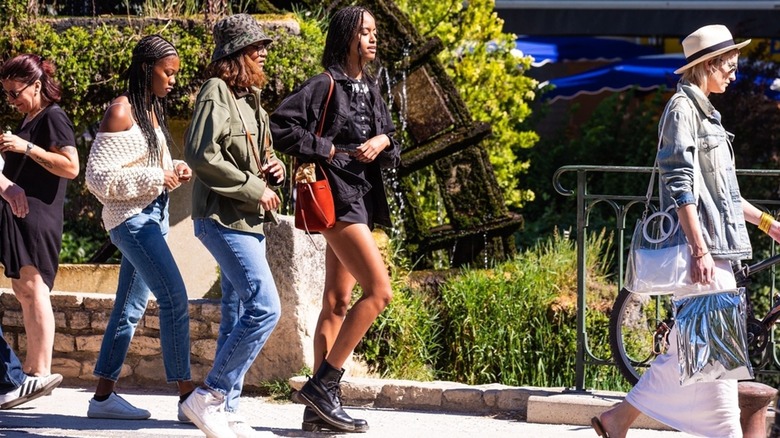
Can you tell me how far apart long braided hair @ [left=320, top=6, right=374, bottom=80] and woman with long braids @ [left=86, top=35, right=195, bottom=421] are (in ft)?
2.22

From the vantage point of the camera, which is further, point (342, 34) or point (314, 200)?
point (342, 34)

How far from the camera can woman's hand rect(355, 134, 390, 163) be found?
5.18m

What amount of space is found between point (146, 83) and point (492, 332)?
2.91 m

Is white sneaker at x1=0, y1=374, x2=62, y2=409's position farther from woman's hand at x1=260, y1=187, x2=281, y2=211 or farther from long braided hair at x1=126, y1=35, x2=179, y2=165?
woman's hand at x1=260, y1=187, x2=281, y2=211

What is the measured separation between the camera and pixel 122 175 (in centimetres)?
525

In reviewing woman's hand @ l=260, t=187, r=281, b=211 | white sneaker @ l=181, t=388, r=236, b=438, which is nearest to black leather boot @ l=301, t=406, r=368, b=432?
white sneaker @ l=181, t=388, r=236, b=438

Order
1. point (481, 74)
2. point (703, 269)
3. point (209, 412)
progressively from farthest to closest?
1. point (481, 74)
2. point (209, 412)
3. point (703, 269)

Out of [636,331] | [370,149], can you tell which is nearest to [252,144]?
[370,149]

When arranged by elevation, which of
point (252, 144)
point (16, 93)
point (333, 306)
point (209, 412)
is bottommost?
point (209, 412)

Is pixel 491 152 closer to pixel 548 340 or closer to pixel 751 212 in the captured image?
pixel 548 340

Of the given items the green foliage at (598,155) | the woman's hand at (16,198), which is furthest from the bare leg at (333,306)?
the green foliage at (598,155)

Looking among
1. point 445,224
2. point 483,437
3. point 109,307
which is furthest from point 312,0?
Answer: point 483,437

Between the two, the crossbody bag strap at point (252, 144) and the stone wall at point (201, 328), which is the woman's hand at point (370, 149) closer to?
the crossbody bag strap at point (252, 144)

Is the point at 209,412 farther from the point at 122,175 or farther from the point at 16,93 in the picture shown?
the point at 16,93
